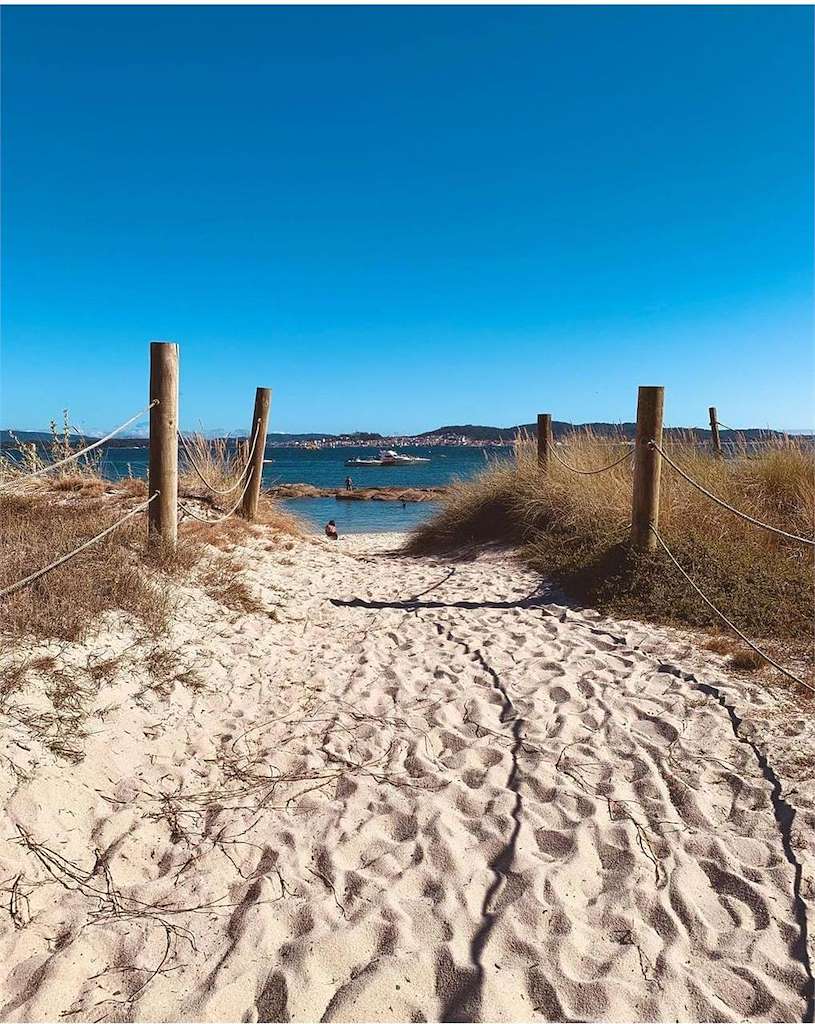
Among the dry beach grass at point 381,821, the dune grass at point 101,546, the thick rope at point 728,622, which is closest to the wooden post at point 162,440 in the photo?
the dune grass at point 101,546

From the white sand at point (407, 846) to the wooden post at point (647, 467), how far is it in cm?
175

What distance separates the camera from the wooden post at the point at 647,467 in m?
5.79

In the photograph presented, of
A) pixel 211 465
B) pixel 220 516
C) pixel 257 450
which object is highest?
pixel 257 450

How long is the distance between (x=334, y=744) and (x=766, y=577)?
395 cm

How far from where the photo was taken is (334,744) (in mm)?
3518

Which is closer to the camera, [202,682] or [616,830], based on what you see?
[616,830]

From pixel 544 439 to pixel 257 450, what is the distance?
4158 millimetres

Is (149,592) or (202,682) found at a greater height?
(149,592)

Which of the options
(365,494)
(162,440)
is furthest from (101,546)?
(365,494)

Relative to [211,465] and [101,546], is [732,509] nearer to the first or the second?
[101,546]

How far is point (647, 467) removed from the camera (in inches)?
231

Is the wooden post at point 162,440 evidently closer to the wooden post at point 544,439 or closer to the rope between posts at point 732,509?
the rope between posts at point 732,509

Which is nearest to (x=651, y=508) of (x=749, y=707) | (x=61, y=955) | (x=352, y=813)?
(x=749, y=707)

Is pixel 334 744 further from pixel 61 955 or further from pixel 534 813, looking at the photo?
pixel 61 955
